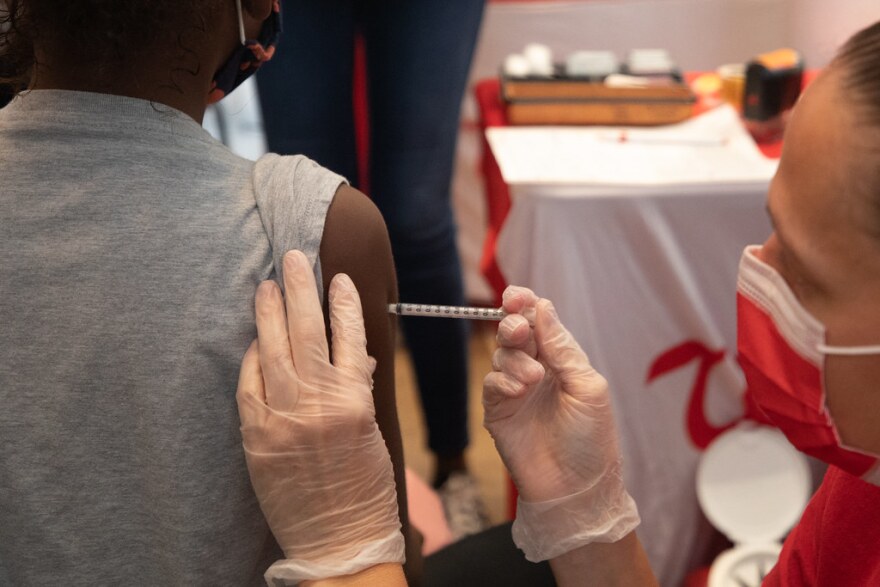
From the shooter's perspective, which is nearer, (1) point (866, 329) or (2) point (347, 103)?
(1) point (866, 329)

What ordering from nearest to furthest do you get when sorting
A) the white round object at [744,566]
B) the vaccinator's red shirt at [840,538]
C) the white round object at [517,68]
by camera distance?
1. the vaccinator's red shirt at [840,538]
2. the white round object at [744,566]
3. the white round object at [517,68]

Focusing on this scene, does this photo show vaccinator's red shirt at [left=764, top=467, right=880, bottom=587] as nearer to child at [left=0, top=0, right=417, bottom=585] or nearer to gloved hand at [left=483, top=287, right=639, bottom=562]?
gloved hand at [left=483, top=287, right=639, bottom=562]

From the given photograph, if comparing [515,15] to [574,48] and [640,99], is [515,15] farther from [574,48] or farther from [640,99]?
[640,99]

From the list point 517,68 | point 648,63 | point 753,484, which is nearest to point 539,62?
point 517,68

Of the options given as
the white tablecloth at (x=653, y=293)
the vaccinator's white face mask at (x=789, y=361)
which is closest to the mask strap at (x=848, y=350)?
the vaccinator's white face mask at (x=789, y=361)

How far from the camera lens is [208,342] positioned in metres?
0.76

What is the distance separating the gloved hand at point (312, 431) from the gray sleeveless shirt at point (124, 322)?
0.04 m

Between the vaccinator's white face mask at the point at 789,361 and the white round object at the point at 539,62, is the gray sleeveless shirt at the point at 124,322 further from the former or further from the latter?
the white round object at the point at 539,62

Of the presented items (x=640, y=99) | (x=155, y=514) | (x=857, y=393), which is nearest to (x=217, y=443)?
(x=155, y=514)

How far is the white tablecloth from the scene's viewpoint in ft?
4.40

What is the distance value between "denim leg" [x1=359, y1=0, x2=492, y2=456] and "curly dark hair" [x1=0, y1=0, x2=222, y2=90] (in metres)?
0.73

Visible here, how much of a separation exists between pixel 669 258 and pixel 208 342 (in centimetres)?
86

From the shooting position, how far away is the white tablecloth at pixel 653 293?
1342mm

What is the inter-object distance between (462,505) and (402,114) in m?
0.86
